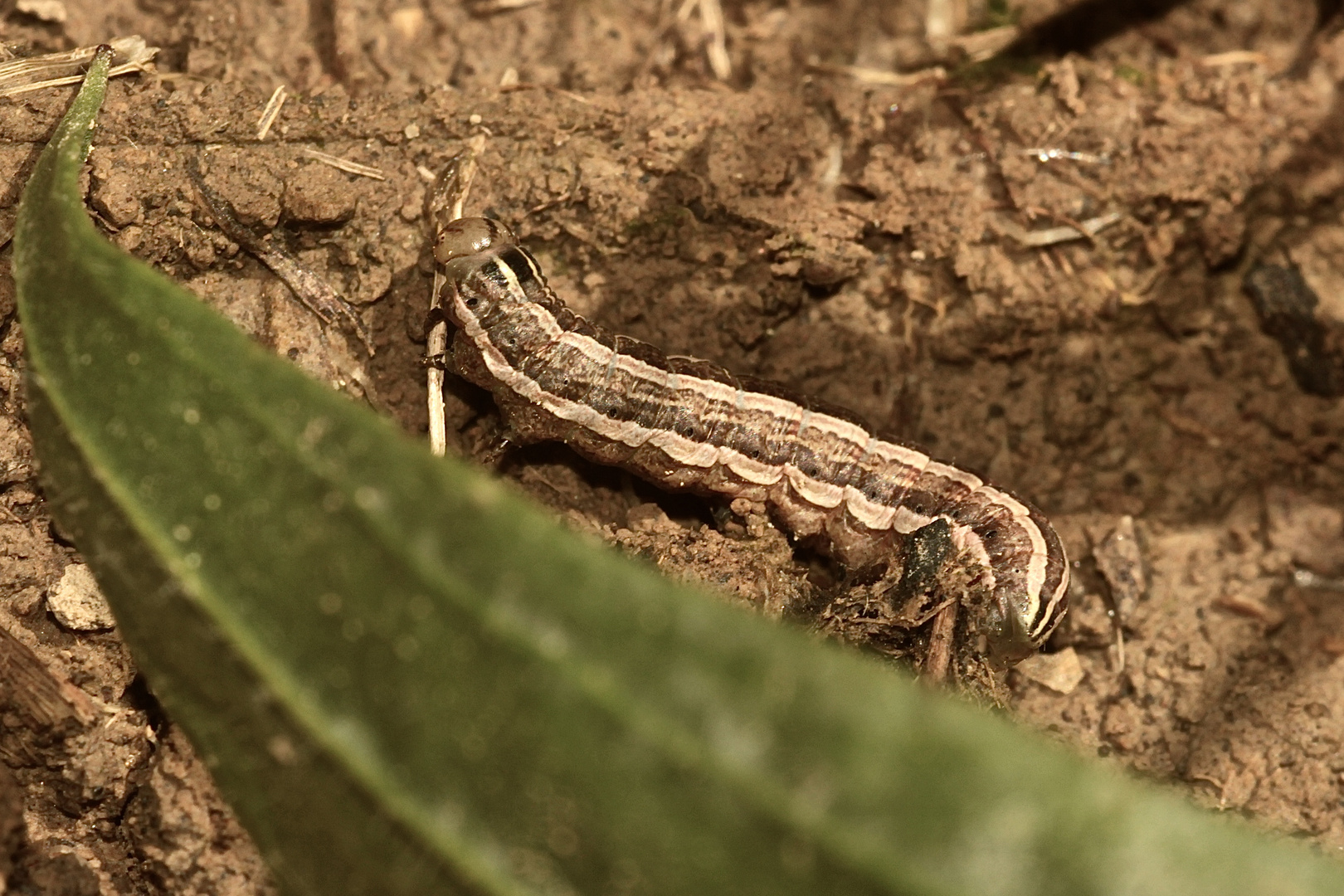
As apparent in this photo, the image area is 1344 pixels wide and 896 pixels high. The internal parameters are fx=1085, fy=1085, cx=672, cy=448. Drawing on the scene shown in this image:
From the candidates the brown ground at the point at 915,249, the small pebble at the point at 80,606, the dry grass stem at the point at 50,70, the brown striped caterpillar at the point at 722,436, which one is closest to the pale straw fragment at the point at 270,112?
the brown ground at the point at 915,249

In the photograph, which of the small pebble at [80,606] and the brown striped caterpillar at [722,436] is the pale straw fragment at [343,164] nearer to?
the brown striped caterpillar at [722,436]

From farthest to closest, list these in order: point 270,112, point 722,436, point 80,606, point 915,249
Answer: point 915,249
point 722,436
point 270,112
point 80,606

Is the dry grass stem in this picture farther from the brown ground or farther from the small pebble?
the small pebble

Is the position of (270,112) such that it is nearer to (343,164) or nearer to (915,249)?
(343,164)

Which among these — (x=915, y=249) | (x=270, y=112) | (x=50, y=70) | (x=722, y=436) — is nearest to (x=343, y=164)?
(x=270, y=112)

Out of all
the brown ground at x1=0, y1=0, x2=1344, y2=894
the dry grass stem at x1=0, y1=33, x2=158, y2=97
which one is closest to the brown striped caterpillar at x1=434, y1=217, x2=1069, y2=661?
the brown ground at x1=0, y1=0, x2=1344, y2=894

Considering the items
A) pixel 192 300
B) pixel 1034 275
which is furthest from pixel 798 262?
pixel 192 300

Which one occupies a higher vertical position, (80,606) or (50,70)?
A: (50,70)
